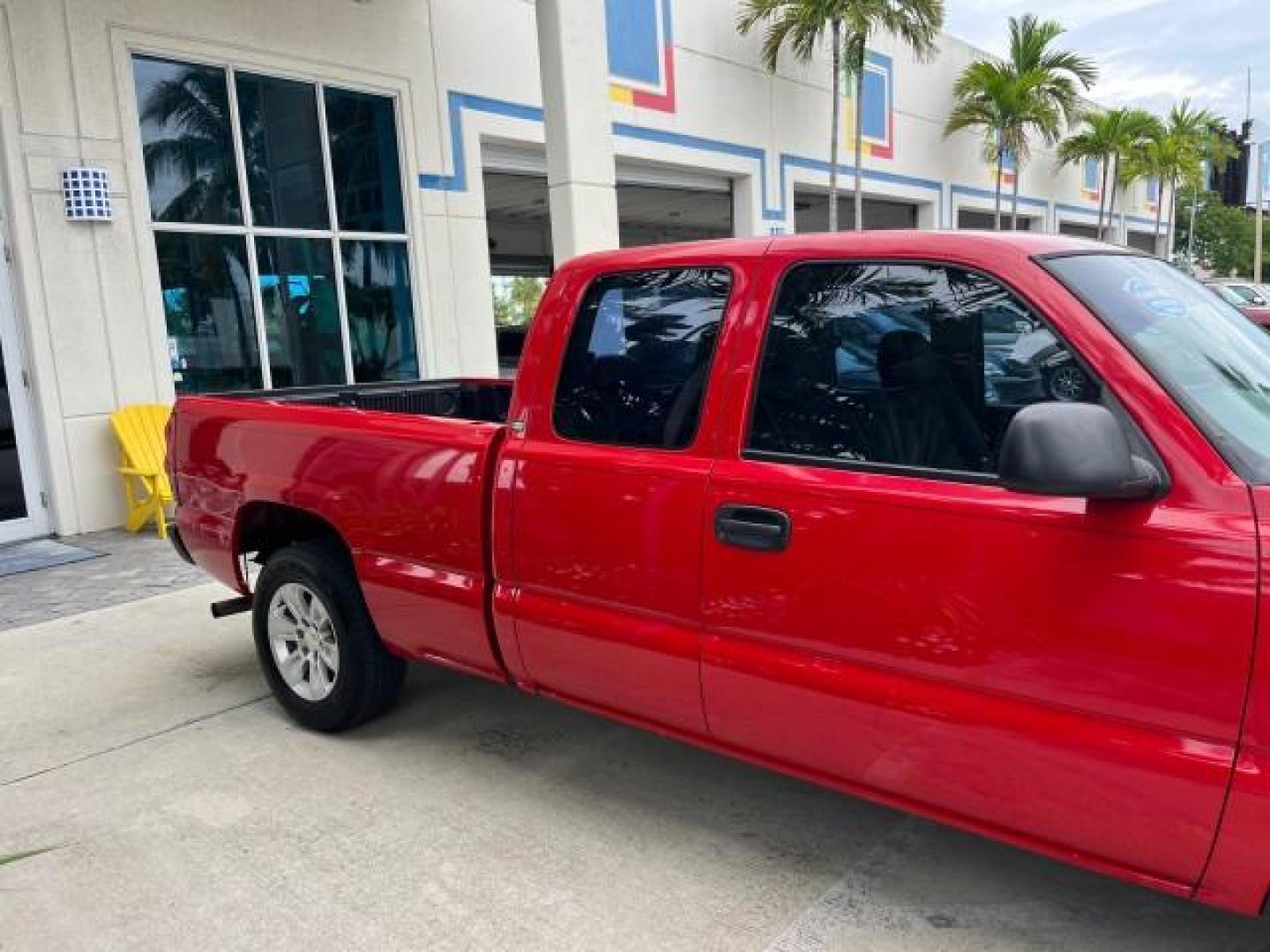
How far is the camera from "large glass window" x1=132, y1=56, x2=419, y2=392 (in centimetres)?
898

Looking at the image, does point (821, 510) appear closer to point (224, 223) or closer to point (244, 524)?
point (244, 524)

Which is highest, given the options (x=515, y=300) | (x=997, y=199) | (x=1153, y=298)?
(x=997, y=199)

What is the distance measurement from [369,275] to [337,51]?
2.19 metres

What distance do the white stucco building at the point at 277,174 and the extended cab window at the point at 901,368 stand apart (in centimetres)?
746

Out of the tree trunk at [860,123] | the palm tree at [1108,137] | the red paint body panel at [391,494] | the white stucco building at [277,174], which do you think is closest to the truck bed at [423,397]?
the red paint body panel at [391,494]

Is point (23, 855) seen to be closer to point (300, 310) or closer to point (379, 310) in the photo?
point (300, 310)

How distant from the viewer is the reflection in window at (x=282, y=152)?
31.0 feet

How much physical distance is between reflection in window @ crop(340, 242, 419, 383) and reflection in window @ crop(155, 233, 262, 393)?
1174 millimetres

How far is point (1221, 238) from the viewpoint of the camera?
2537 inches

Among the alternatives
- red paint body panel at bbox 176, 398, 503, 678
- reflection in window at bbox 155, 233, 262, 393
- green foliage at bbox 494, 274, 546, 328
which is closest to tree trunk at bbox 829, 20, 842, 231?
reflection in window at bbox 155, 233, 262, 393

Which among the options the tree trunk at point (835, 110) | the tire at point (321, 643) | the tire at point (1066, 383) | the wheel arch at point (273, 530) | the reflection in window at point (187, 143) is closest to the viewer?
the tire at point (1066, 383)

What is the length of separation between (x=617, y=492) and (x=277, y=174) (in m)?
8.14

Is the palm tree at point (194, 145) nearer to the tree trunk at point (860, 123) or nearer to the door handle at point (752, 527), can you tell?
the door handle at point (752, 527)

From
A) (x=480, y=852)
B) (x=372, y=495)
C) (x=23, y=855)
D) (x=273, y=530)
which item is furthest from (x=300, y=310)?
(x=480, y=852)
